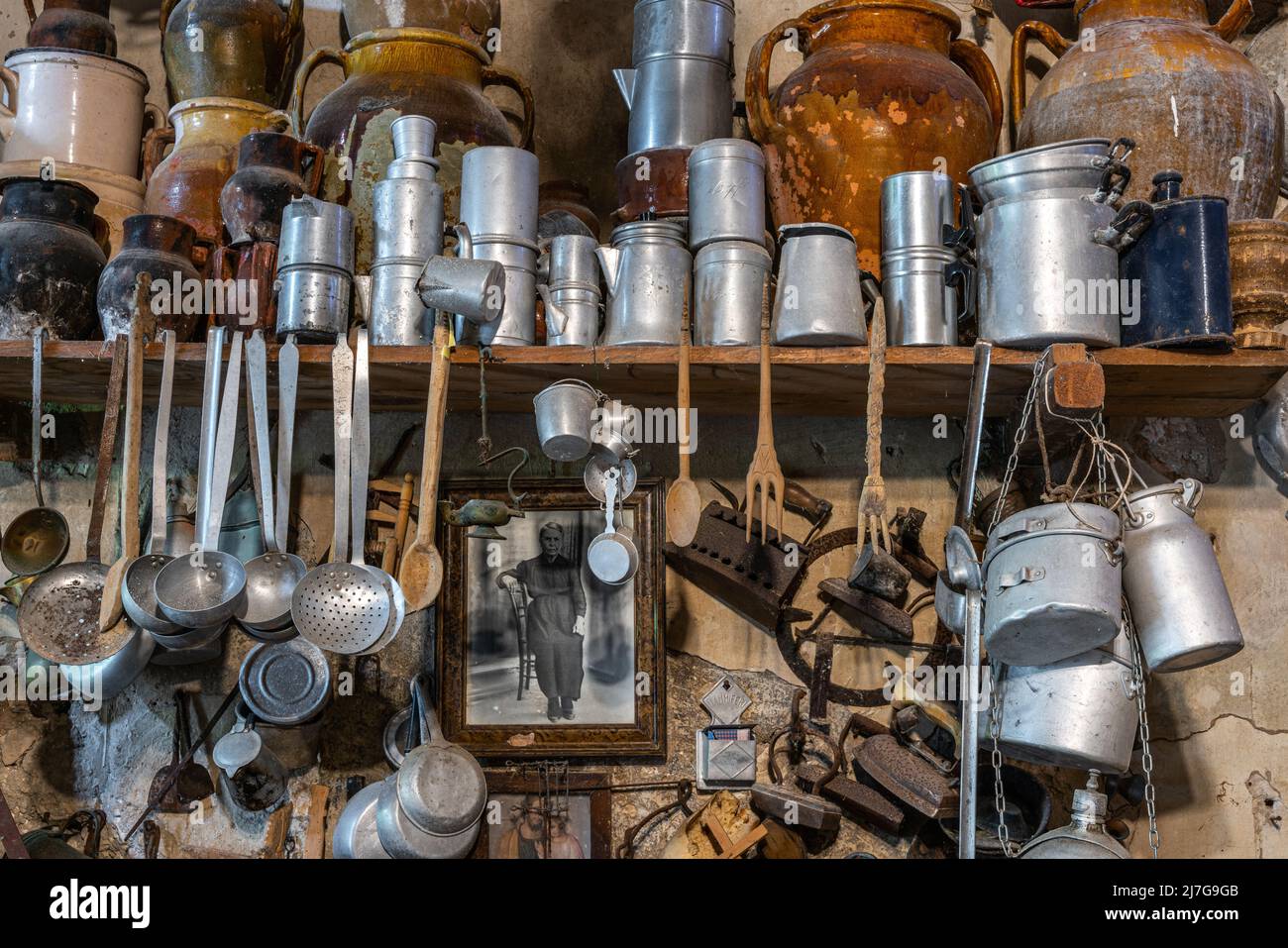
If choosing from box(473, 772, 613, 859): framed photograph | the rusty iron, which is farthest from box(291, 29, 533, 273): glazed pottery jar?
the rusty iron

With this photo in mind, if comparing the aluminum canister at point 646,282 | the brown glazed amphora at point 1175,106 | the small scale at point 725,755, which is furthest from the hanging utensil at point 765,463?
the brown glazed amphora at point 1175,106

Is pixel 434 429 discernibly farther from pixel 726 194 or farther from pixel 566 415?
pixel 726 194

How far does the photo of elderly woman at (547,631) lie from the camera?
225cm

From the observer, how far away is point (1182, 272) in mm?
1896

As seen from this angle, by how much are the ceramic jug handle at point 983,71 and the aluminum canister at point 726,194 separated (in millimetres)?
490

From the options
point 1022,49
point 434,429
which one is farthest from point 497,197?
point 1022,49

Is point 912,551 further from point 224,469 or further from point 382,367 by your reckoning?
Answer: point 224,469

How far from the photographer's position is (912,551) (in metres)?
2.25

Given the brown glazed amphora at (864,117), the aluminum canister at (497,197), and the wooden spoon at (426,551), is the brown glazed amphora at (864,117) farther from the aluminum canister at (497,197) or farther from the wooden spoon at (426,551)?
the wooden spoon at (426,551)

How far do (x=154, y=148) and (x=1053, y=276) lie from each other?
164 centimetres

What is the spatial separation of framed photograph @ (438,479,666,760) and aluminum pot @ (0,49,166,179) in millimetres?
908

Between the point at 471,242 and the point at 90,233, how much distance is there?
2.28 ft

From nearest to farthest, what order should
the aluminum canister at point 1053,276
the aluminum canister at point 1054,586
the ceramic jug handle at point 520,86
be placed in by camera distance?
the aluminum canister at point 1054,586, the aluminum canister at point 1053,276, the ceramic jug handle at point 520,86
